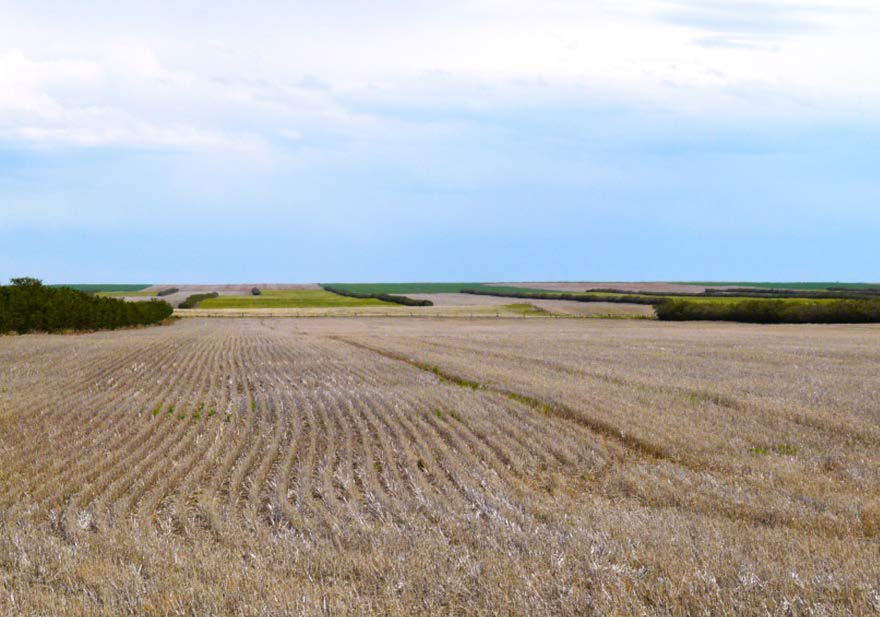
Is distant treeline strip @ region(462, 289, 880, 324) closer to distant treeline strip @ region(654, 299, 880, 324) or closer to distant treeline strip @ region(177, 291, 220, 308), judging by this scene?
distant treeline strip @ region(654, 299, 880, 324)

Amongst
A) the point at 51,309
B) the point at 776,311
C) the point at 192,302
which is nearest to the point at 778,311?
the point at 776,311

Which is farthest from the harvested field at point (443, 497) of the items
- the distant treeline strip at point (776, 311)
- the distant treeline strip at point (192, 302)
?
the distant treeline strip at point (192, 302)

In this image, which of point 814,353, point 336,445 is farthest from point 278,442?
point 814,353

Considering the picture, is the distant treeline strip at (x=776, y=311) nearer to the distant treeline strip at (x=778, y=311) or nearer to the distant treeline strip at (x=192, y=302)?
the distant treeline strip at (x=778, y=311)

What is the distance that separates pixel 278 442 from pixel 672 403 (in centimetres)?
917

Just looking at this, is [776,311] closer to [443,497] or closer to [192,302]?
[443,497]

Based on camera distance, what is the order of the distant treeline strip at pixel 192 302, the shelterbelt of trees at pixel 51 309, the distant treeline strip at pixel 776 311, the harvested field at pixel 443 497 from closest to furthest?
1. the harvested field at pixel 443 497
2. the shelterbelt of trees at pixel 51 309
3. the distant treeline strip at pixel 776 311
4. the distant treeline strip at pixel 192 302

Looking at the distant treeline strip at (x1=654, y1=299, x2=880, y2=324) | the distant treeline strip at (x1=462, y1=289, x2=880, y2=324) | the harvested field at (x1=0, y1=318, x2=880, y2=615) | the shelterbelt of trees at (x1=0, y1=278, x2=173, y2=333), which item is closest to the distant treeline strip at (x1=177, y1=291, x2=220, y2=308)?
the shelterbelt of trees at (x1=0, y1=278, x2=173, y2=333)

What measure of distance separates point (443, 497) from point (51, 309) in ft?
188

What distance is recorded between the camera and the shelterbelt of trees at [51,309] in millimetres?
56656

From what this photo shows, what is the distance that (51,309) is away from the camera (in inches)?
2346

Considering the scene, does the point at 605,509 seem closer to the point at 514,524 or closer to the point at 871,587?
the point at 514,524

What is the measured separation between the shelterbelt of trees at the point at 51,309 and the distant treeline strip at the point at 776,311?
182 ft

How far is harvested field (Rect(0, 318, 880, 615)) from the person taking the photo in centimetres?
680
